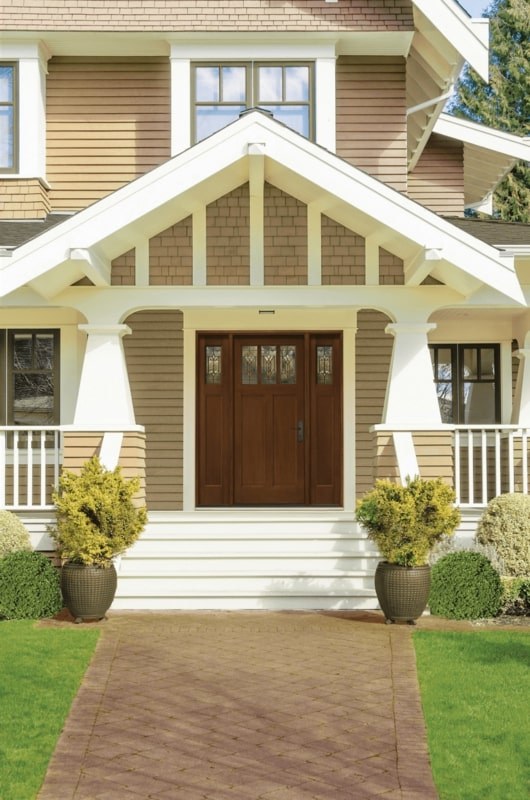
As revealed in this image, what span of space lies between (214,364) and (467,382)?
3418 mm

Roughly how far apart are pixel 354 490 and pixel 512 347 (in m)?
2.90

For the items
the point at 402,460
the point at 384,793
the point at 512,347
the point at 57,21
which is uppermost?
the point at 57,21

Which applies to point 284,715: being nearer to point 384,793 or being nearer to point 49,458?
point 384,793

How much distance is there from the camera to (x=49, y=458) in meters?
13.8

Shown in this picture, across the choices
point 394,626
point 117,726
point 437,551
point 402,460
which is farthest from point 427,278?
point 117,726

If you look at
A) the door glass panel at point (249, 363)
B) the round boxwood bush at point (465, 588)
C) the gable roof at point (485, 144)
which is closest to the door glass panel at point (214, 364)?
the door glass panel at point (249, 363)

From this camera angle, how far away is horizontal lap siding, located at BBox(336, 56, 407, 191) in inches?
570

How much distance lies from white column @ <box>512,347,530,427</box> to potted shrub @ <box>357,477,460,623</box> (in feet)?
11.1

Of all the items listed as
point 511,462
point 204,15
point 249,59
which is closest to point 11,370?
point 249,59

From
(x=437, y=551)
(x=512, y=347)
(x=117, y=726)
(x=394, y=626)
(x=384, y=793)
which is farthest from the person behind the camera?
(x=512, y=347)

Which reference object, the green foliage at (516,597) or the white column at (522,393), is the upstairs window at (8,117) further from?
the green foliage at (516,597)

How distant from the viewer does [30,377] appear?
46.4 ft

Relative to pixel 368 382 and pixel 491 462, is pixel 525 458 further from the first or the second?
pixel 368 382

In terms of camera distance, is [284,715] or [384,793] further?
[284,715]
